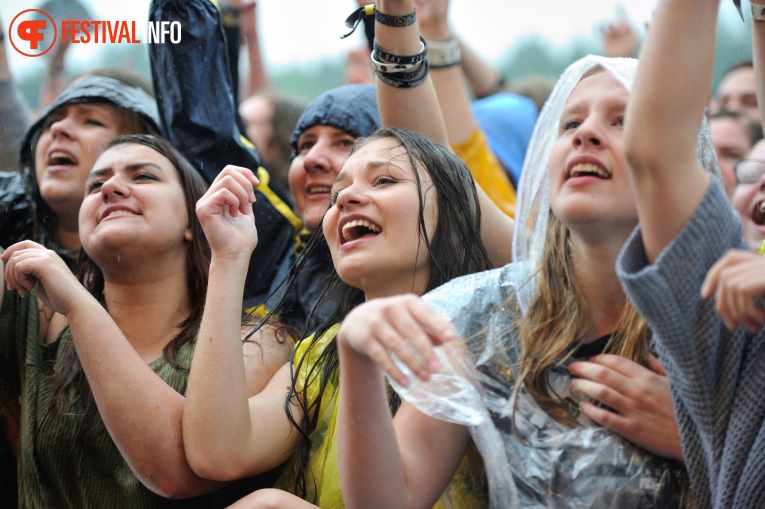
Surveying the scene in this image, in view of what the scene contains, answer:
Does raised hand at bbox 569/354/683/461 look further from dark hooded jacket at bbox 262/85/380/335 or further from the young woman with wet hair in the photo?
dark hooded jacket at bbox 262/85/380/335

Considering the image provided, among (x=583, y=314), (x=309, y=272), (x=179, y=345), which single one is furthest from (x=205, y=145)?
(x=583, y=314)

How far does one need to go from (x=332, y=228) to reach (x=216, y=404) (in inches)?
→ 19.2

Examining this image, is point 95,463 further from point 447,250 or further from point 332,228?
point 447,250

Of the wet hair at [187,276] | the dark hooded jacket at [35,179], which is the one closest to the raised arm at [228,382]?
the wet hair at [187,276]

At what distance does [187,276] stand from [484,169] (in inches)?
40.2

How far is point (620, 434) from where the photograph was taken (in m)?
1.73

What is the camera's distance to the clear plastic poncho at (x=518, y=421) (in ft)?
5.64

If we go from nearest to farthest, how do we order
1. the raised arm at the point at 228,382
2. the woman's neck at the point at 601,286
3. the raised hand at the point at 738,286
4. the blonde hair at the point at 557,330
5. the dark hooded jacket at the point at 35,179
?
the raised hand at the point at 738,286, the blonde hair at the point at 557,330, the woman's neck at the point at 601,286, the raised arm at the point at 228,382, the dark hooded jacket at the point at 35,179

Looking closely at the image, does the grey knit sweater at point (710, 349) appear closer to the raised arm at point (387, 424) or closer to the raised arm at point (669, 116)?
the raised arm at point (669, 116)

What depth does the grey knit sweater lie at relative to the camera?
1.52m

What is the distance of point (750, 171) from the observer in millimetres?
2742

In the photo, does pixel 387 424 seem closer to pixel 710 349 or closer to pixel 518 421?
pixel 518 421

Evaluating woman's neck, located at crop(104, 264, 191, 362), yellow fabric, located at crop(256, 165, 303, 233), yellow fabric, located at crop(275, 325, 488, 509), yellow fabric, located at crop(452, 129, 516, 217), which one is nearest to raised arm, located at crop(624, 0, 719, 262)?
yellow fabric, located at crop(275, 325, 488, 509)

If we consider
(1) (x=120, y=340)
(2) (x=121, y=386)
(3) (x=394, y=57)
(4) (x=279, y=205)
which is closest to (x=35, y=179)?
(4) (x=279, y=205)
